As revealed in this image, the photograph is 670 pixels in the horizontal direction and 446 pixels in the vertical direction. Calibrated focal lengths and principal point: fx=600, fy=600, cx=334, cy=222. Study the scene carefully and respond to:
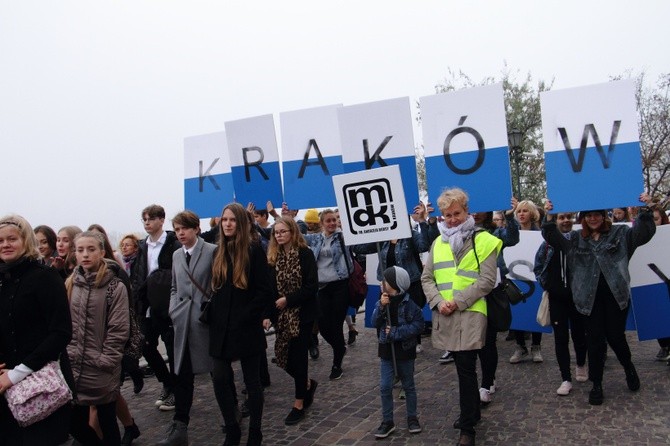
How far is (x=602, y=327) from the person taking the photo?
5.71 metres

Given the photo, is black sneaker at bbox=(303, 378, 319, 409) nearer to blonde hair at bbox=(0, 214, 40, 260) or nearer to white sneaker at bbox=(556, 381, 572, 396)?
white sneaker at bbox=(556, 381, 572, 396)

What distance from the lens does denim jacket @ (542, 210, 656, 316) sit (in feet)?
18.1

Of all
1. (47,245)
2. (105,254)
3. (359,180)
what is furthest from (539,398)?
(47,245)

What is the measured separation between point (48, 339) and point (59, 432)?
1.94 ft

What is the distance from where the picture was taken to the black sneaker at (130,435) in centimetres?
532

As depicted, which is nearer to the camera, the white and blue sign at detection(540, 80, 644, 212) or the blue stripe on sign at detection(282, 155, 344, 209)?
the white and blue sign at detection(540, 80, 644, 212)

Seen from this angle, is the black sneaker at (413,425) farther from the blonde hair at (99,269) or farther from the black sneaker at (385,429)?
the blonde hair at (99,269)

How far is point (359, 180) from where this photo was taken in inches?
219

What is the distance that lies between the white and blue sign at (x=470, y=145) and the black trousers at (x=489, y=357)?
1.41 metres

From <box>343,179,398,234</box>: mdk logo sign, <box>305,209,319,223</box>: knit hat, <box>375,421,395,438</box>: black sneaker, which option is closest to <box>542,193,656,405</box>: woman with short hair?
<box>343,179,398,234</box>: mdk logo sign

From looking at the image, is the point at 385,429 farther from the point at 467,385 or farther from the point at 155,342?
the point at 155,342

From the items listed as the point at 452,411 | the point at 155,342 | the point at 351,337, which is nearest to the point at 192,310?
the point at 155,342

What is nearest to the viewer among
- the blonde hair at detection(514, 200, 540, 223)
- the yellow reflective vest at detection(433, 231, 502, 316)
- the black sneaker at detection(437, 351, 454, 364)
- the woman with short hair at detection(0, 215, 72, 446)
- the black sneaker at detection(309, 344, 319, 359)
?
the woman with short hair at detection(0, 215, 72, 446)

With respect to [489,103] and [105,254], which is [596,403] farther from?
[105,254]
